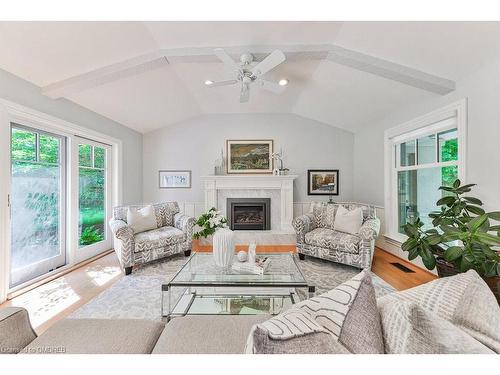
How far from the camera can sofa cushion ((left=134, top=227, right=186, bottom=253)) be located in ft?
9.55

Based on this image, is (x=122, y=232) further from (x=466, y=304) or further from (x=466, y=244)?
(x=466, y=244)

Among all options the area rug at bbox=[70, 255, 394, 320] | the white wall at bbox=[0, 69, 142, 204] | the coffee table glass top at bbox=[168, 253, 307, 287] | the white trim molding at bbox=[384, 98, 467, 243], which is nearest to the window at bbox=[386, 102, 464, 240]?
the white trim molding at bbox=[384, 98, 467, 243]

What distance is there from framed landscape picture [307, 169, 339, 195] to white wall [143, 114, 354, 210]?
0.30 ft

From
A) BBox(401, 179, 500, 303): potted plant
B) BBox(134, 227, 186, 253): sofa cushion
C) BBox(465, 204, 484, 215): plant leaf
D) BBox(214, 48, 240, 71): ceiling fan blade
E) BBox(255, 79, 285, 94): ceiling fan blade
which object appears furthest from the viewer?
BBox(134, 227, 186, 253): sofa cushion

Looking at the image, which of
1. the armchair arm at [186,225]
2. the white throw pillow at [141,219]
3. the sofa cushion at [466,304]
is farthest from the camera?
the armchair arm at [186,225]

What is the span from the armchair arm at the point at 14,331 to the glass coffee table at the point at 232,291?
85 cm

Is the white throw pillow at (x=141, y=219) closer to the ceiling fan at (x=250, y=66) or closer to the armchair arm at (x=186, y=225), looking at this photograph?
the armchair arm at (x=186, y=225)

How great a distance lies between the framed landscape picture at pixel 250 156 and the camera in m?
4.89

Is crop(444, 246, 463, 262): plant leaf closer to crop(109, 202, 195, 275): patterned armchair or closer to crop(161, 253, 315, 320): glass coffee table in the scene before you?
crop(161, 253, 315, 320): glass coffee table

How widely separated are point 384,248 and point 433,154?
166 cm

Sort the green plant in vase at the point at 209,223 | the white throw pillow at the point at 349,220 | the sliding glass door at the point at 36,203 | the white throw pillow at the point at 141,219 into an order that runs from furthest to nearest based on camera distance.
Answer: the white throw pillow at the point at 141,219 → the white throw pillow at the point at 349,220 → the sliding glass door at the point at 36,203 → the green plant in vase at the point at 209,223

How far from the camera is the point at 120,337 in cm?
98

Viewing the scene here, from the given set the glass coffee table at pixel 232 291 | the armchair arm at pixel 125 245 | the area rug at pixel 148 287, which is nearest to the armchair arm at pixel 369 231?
the area rug at pixel 148 287

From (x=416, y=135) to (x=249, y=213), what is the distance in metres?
3.23
